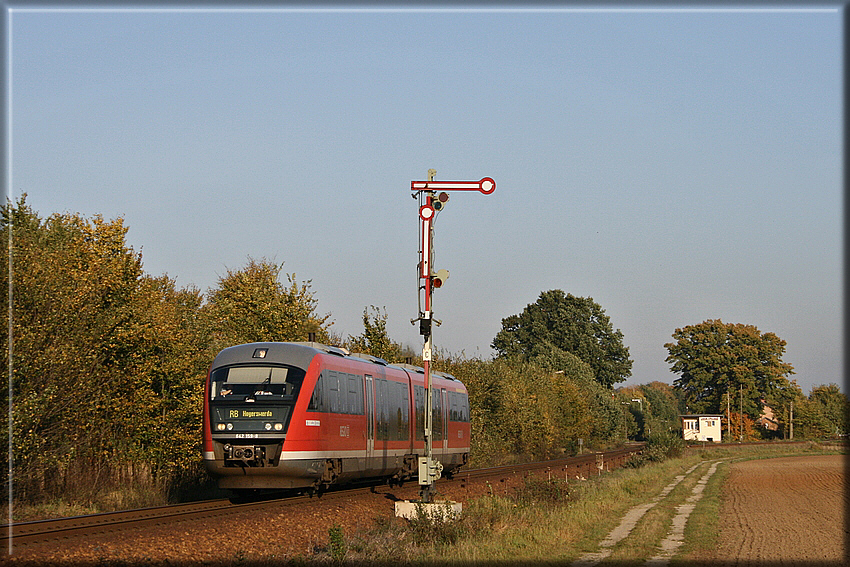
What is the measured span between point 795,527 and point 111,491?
16.2m

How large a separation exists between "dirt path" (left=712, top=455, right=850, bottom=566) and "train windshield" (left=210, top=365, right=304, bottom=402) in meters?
9.58

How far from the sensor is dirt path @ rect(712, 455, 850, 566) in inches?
614

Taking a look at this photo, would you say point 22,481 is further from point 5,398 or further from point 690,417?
point 690,417

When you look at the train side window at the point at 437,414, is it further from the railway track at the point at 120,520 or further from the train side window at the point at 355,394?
the railway track at the point at 120,520

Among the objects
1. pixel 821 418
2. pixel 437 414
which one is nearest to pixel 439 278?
pixel 437 414

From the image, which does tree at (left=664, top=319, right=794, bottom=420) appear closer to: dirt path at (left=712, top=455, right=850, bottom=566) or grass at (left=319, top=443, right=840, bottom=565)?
dirt path at (left=712, top=455, right=850, bottom=566)

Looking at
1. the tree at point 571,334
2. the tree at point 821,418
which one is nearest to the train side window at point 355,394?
the tree at point 571,334

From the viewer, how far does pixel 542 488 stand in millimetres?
26219

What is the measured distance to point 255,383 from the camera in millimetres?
20891

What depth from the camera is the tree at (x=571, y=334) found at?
350ft

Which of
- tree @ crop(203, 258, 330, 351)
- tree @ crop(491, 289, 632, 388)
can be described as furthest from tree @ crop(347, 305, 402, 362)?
tree @ crop(491, 289, 632, 388)

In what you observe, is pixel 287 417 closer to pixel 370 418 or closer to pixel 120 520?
pixel 120 520

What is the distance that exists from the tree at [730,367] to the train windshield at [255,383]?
103 meters

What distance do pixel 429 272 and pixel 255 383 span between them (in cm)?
466
